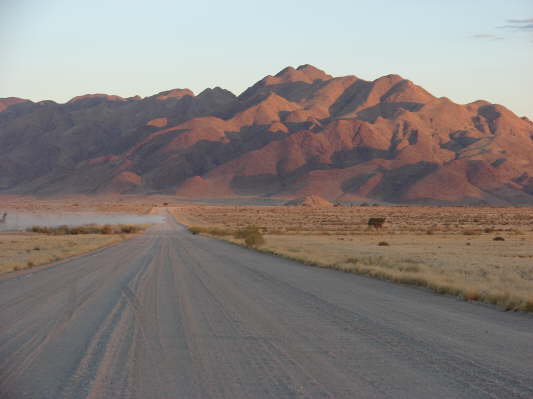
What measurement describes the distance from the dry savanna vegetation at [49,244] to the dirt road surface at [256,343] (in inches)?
467

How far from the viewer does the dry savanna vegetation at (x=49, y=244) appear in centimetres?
2917

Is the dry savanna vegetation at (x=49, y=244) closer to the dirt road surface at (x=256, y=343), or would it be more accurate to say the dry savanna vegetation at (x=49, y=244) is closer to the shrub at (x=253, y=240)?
the shrub at (x=253, y=240)

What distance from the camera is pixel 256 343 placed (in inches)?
390

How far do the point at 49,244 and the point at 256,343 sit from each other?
3813 cm

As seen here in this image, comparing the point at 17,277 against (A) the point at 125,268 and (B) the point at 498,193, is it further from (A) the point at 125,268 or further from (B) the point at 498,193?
(B) the point at 498,193

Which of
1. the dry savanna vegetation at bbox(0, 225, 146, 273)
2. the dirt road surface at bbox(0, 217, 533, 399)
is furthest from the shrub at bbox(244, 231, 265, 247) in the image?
the dirt road surface at bbox(0, 217, 533, 399)

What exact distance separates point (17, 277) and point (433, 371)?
685 inches

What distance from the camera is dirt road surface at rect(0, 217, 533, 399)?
7.47 metres

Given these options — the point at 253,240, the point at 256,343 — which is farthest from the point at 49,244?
the point at 256,343

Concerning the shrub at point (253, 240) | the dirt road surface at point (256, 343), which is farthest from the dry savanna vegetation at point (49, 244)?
the dirt road surface at point (256, 343)

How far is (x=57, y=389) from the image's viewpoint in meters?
7.41

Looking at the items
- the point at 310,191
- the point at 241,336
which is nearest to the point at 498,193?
the point at 310,191

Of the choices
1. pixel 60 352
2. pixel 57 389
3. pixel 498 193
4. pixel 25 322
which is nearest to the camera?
pixel 57 389

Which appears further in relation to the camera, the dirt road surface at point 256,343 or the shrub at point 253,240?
the shrub at point 253,240
